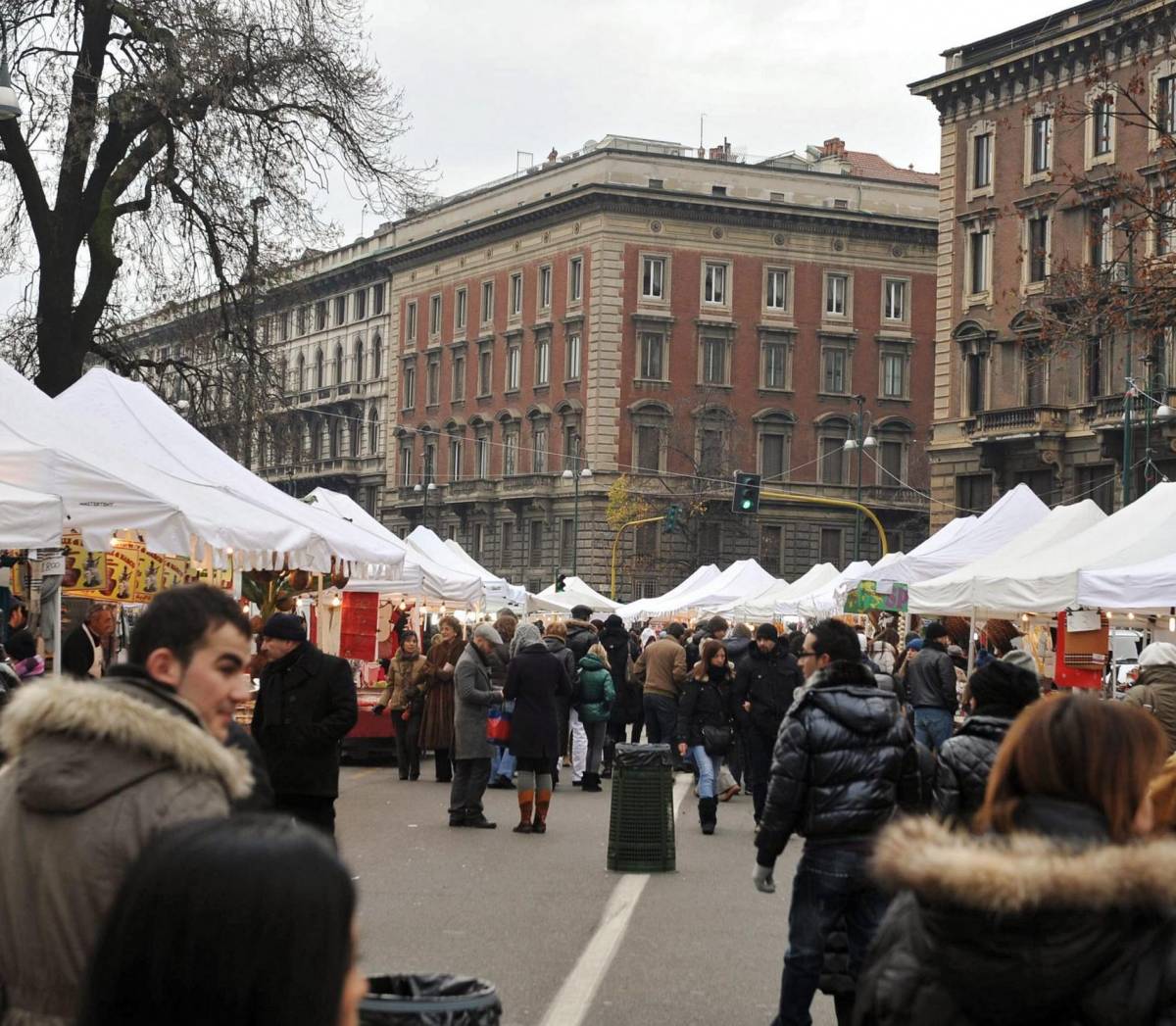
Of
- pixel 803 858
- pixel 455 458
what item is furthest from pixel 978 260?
pixel 803 858

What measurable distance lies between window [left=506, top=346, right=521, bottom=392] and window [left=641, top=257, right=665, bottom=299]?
7.67 metres

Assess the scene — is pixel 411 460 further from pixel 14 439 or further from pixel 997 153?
pixel 14 439

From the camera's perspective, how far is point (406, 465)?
9438 centimetres

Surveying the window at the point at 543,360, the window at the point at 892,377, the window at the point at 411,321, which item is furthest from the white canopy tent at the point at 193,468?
the window at the point at 411,321

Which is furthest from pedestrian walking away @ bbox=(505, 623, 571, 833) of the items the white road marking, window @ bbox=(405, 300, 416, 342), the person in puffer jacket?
window @ bbox=(405, 300, 416, 342)

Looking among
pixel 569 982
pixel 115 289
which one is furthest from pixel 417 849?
pixel 115 289

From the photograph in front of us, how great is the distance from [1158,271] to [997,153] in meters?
36.2

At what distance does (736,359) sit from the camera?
3241 inches

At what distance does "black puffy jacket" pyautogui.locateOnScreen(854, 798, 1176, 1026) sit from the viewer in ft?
11.7

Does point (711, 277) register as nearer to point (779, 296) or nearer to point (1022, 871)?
point (779, 296)

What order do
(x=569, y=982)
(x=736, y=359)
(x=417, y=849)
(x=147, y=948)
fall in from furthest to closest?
(x=736, y=359)
(x=417, y=849)
(x=569, y=982)
(x=147, y=948)

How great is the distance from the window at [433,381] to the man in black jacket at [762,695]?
74.8 m

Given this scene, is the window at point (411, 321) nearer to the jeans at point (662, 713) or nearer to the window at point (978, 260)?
the window at point (978, 260)

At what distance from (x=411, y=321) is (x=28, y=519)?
83.4 metres
